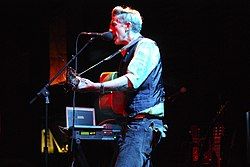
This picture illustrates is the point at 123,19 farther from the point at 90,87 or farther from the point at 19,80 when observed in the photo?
the point at 19,80

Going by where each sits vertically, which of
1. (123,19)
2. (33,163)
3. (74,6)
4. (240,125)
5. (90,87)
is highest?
(74,6)

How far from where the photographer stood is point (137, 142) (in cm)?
341

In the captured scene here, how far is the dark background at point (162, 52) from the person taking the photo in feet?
27.9

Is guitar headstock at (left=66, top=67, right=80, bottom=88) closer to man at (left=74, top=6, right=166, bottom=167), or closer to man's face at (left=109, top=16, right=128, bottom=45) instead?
man at (left=74, top=6, right=166, bottom=167)

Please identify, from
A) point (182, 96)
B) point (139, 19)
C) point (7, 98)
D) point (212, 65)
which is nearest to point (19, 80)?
point (7, 98)

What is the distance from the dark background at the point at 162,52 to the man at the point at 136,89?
438 centimetres

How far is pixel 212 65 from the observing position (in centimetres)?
959

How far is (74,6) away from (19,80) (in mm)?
1962

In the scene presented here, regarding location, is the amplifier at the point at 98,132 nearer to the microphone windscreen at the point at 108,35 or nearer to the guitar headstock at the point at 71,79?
the microphone windscreen at the point at 108,35

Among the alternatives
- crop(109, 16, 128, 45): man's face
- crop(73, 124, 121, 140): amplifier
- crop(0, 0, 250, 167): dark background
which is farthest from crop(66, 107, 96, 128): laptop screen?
crop(0, 0, 250, 167): dark background

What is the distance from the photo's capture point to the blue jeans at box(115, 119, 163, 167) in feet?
11.0

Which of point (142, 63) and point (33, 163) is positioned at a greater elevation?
point (142, 63)

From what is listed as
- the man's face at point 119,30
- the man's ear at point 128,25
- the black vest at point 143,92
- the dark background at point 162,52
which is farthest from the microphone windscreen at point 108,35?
the dark background at point 162,52

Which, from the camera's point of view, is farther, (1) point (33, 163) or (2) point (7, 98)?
(2) point (7, 98)
